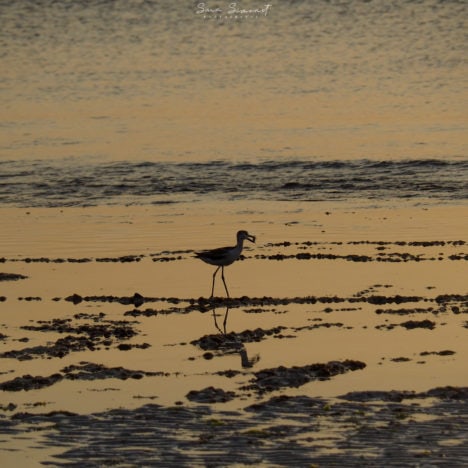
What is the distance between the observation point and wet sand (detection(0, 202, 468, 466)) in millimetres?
11836

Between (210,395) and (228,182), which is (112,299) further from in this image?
(228,182)

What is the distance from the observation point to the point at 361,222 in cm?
2545

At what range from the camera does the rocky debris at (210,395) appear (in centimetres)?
1313

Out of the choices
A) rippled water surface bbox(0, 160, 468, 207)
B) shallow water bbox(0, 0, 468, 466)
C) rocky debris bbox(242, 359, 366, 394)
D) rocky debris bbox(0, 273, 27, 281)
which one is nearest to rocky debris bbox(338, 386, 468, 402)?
shallow water bbox(0, 0, 468, 466)

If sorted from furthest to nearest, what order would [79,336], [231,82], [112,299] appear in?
[231,82] → [112,299] → [79,336]

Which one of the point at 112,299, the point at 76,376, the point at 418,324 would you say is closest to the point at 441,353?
the point at 418,324

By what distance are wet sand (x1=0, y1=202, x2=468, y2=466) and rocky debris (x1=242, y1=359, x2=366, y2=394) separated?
0.8 inches

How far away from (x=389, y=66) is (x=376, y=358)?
38.6 m

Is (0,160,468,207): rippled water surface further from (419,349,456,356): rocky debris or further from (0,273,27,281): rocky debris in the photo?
(419,349,456,356): rocky debris

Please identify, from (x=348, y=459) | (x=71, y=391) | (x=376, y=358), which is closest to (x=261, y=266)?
(x=376, y=358)

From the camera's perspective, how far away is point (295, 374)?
549 inches

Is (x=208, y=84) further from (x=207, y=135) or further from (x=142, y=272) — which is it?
(x=142, y=272)

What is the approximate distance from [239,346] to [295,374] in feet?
5.75

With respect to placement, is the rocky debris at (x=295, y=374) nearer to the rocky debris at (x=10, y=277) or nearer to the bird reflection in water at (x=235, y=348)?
the bird reflection in water at (x=235, y=348)
